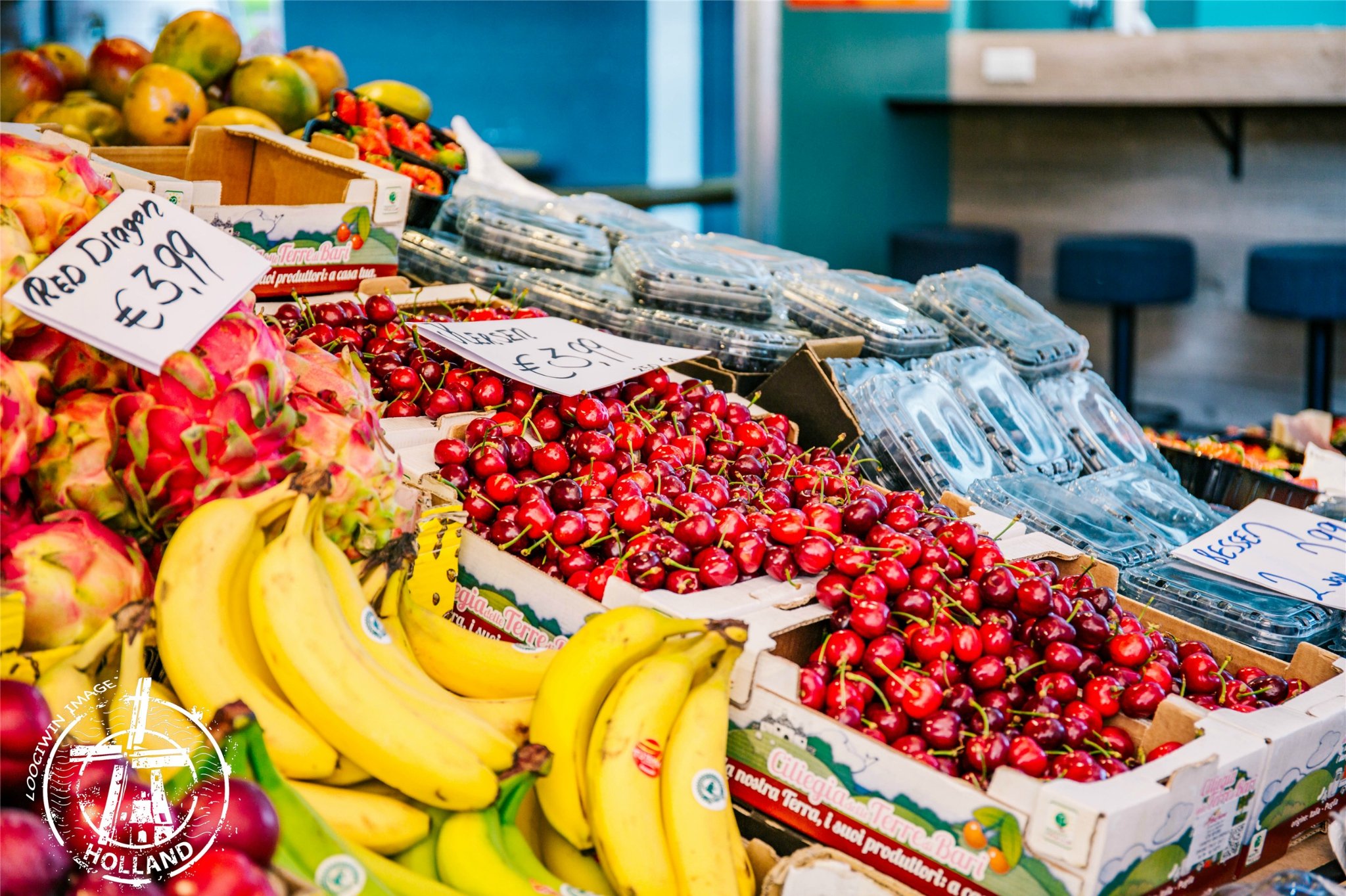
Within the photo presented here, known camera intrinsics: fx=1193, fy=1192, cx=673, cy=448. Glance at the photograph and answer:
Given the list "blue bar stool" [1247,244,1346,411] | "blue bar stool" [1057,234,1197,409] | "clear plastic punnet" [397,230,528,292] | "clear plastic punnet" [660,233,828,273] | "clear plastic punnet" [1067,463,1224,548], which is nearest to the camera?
"clear plastic punnet" [1067,463,1224,548]

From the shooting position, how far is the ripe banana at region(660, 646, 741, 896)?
1090 millimetres

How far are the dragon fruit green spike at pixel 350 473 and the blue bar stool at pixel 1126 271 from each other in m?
4.37

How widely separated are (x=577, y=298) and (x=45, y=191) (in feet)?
4.63

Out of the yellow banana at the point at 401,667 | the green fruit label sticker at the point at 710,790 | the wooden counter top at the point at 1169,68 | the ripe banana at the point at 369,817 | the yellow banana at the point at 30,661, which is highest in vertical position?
the wooden counter top at the point at 1169,68

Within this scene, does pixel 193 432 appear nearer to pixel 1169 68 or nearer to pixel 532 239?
pixel 532 239

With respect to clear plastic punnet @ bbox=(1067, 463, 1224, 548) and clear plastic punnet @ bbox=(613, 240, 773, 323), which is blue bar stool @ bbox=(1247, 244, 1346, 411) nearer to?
clear plastic punnet @ bbox=(1067, 463, 1224, 548)

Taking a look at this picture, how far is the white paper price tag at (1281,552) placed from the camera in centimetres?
176

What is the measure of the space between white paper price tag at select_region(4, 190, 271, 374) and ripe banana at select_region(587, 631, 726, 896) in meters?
0.55

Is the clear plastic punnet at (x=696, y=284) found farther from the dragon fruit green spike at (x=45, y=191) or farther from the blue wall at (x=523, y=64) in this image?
the blue wall at (x=523, y=64)

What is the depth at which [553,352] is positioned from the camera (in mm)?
1910

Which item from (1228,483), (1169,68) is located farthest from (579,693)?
(1169,68)

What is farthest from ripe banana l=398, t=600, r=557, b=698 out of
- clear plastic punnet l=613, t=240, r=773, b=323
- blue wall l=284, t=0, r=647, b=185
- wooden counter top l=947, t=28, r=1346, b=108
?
blue wall l=284, t=0, r=647, b=185

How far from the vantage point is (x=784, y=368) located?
2.17 meters

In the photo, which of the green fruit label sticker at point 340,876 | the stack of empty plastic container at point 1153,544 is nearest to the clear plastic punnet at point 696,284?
the stack of empty plastic container at point 1153,544
